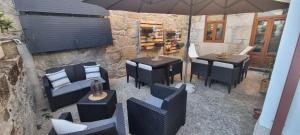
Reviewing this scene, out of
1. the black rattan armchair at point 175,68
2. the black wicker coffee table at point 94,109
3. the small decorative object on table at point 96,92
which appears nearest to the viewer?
the black wicker coffee table at point 94,109

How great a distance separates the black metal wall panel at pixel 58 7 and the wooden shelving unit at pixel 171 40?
266cm

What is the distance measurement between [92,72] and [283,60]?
3.19 metres

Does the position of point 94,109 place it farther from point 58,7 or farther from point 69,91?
point 58,7

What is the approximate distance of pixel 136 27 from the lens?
4.46 meters

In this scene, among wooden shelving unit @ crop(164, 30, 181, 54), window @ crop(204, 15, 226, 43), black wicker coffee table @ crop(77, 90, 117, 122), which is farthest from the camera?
window @ crop(204, 15, 226, 43)

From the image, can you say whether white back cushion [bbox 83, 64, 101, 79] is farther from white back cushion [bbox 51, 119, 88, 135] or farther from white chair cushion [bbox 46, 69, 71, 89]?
white back cushion [bbox 51, 119, 88, 135]

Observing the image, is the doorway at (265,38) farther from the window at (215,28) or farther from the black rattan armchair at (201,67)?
the black rattan armchair at (201,67)

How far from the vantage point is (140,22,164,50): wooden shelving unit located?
181 inches

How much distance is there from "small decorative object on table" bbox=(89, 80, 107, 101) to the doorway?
16.7ft

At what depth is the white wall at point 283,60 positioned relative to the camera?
1.29 metres

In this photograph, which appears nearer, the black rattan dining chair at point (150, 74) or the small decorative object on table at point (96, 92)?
the small decorative object on table at point (96, 92)

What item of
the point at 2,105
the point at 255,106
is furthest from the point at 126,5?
the point at 255,106

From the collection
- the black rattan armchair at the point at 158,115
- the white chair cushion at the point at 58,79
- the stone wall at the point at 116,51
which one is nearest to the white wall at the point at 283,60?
the black rattan armchair at the point at 158,115

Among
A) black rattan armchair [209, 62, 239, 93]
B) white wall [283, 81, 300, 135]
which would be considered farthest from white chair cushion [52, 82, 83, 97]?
white wall [283, 81, 300, 135]
